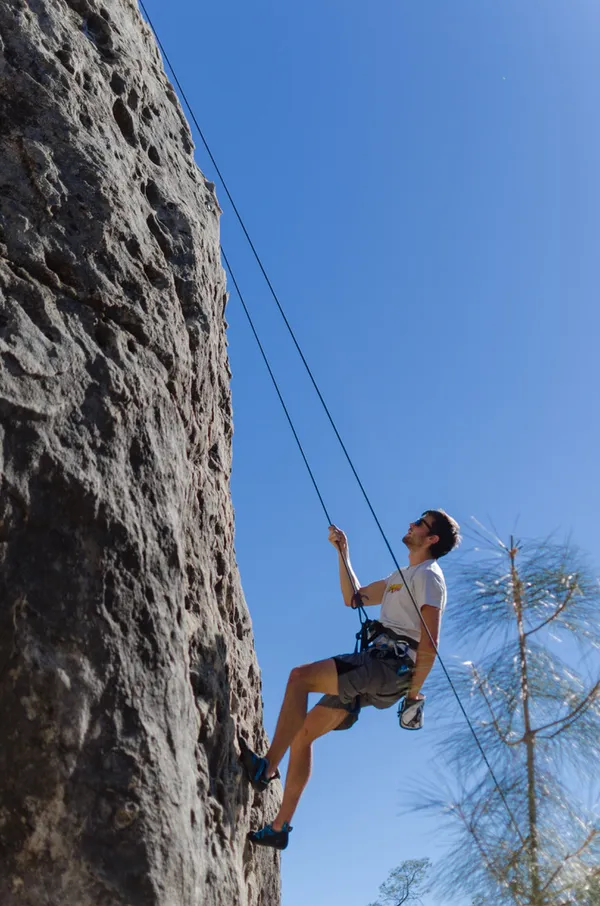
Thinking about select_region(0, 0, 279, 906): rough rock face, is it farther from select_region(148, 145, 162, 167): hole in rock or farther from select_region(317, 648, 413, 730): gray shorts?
select_region(317, 648, 413, 730): gray shorts

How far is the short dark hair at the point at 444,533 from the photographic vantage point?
209 inches

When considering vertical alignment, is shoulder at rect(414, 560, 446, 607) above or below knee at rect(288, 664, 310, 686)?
above

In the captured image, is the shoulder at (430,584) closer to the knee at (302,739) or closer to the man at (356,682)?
the man at (356,682)

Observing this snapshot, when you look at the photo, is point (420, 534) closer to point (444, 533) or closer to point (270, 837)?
point (444, 533)

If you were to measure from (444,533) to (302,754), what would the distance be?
143 centimetres

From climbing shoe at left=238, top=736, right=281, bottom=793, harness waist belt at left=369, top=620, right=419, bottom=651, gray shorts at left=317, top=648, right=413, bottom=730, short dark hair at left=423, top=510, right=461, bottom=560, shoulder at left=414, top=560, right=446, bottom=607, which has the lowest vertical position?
climbing shoe at left=238, top=736, right=281, bottom=793

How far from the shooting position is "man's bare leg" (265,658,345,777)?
15.5 feet

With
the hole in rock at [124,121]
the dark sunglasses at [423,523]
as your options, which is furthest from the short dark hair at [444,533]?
the hole in rock at [124,121]

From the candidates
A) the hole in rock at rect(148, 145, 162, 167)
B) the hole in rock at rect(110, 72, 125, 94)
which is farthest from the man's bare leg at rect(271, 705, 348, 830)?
the hole in rock at rect(110, 72, 125, 94)

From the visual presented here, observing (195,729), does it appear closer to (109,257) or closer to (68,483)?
(68,483)

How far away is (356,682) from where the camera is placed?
187 inches

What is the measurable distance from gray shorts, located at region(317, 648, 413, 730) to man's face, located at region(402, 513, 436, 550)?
2.40ft

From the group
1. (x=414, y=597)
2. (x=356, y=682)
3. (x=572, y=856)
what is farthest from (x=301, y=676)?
(x=572, y=856)

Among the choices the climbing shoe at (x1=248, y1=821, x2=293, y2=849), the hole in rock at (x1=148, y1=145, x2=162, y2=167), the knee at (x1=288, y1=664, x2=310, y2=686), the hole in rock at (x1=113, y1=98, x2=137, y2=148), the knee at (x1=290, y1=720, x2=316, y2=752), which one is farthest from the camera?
the hole in rock at (x1=148, y1=145, x2=162, y2=167)
